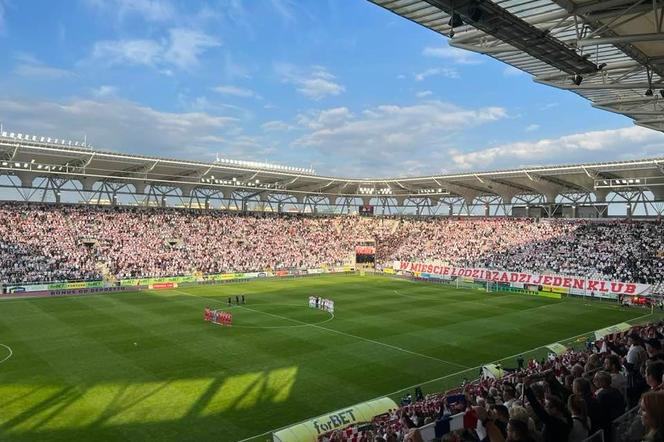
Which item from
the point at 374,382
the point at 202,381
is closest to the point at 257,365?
the point at 202,381

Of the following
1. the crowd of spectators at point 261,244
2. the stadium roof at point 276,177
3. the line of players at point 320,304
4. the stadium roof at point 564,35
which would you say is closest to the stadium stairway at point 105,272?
the crowd of spectators at point 261,244

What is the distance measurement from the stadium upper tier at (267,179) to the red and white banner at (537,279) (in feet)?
41.5

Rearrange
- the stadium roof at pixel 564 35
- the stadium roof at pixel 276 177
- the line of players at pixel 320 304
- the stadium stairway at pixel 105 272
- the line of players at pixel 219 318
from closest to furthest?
the stadium roof at pixel 564 35 < the line of players at pixel 219 318 < the line of players at pixel 320 304 < the stadium stairway at pixel 105 272 < the stadium roof at pixel 276 177

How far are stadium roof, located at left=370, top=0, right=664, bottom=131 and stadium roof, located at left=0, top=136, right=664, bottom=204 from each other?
36513 millimetres

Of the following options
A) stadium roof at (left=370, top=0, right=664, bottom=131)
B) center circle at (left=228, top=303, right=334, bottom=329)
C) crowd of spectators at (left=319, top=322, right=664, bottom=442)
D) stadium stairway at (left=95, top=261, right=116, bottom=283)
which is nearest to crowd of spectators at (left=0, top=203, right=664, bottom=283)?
stadium stairway at (left=95, top=261, right=116, bottom=283)

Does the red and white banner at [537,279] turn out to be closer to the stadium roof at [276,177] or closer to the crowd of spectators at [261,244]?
the crowd of spectators at [261,244]

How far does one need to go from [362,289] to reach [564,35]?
36.6 m

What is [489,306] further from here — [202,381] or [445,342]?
[202,381]

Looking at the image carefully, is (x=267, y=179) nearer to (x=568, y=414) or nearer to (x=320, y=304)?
(x=320, y=304)

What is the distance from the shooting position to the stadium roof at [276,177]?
50000 millimetres

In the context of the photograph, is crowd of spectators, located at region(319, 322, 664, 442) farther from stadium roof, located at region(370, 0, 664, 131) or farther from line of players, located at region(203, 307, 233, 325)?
line of players, located at region(203, 307, 233, 325)

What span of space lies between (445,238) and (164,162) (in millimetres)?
39386

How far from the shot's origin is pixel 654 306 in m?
41.4

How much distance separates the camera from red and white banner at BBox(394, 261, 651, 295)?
146 feet
